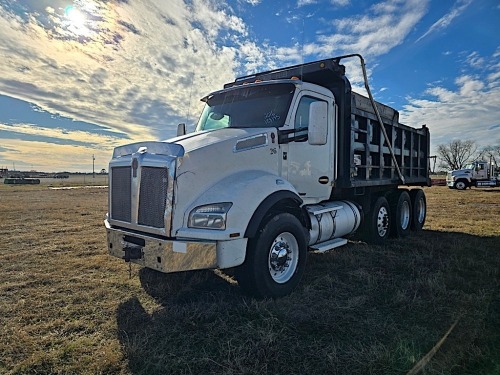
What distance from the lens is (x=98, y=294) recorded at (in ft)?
14.8

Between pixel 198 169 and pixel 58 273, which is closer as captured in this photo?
pixel 198 169

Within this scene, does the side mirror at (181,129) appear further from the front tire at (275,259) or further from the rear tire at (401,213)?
the rear tire at (401,213)

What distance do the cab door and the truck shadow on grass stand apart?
1.32 meters

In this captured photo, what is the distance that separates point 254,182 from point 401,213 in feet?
19.3

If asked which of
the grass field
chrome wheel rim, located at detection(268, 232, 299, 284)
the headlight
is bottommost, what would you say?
the grass field

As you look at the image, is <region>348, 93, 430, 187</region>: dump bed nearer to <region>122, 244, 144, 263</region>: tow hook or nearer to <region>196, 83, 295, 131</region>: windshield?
<region>196, 83, 295, 131</region>: windshield

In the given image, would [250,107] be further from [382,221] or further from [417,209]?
[417,209]

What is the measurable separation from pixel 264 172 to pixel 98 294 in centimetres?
270

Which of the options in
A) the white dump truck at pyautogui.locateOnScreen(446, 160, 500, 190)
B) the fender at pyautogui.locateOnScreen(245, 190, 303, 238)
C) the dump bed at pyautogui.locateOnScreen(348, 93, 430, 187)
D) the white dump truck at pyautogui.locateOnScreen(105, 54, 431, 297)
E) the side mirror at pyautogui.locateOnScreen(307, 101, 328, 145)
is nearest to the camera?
the white dump truck at pyautogui.locateOnScreen(105, 54, 431, 297)

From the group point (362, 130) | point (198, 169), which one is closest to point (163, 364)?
point (198, 169)

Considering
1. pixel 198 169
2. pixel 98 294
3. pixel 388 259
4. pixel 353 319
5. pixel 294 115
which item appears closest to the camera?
pixel 353 319

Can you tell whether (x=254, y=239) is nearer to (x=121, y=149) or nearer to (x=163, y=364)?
(x=163, y=364)

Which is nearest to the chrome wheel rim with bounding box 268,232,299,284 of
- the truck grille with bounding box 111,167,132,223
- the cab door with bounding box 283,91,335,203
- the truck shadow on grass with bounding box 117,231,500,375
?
the truck shadow on grass with bounding box 117,231,500,375

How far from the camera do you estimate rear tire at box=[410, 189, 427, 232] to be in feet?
30.6
